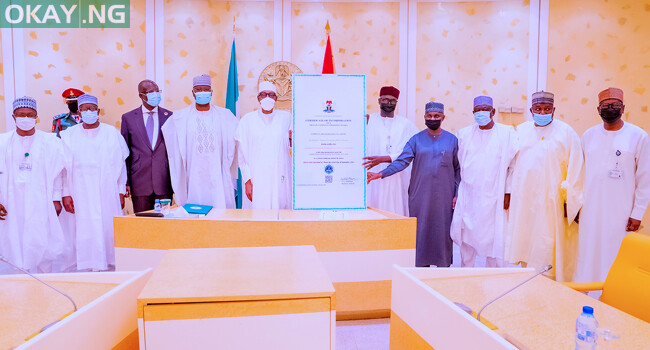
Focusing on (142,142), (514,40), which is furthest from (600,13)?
(142,142)

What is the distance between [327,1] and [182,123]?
131 inches

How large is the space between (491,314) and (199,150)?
3.25m

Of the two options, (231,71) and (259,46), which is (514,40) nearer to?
(259,46)

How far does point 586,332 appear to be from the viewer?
129cm

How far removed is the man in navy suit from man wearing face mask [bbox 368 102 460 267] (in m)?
2.06

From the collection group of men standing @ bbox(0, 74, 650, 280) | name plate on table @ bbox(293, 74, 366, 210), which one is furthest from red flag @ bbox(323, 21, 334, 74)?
name plate on table @ bbox(293, 74, 366, 210)

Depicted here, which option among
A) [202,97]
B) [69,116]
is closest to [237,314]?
[202,97]

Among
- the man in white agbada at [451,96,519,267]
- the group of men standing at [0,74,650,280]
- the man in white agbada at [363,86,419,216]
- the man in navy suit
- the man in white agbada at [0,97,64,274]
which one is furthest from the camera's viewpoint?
the man in white agbada at [363,86,419,216]

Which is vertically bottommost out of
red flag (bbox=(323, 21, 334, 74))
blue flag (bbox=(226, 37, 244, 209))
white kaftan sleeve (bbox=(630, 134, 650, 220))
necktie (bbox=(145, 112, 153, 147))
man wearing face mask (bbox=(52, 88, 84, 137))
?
white kaftan sleeve (bbox=(630, 134, 650, 220))

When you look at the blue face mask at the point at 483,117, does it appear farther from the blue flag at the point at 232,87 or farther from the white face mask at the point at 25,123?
the white face mask at the point at 25,123

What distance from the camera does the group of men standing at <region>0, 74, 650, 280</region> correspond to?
12.1ft

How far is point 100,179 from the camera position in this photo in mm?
4133

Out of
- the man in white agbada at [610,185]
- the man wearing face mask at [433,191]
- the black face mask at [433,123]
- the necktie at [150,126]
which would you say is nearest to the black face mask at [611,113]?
the man in white agbada at [610,185]

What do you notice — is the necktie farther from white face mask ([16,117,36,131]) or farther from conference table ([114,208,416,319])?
conference table ([114,208,416,319])
